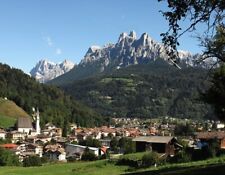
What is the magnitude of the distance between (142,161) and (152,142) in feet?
80.0

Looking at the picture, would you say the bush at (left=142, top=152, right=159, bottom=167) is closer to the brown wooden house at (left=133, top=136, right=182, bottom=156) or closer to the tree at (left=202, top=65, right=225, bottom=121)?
the tree at (left=202, top=65, right=225, bottom=121)

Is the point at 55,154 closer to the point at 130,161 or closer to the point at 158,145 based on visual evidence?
the point at 158,145

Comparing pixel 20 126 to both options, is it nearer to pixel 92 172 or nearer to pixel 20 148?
pixel 20 148

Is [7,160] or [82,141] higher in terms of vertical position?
[82,141]

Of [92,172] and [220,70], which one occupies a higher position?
[220,70]

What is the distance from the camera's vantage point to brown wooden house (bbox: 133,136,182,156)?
79.4 metres

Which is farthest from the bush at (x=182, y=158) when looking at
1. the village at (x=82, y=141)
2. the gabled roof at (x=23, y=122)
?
the gabled roof at (x=23, y=122)

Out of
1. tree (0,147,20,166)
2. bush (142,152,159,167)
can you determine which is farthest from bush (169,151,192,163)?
tree (0,147,20,166)

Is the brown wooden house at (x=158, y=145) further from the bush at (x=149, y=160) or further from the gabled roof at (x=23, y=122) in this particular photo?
the gabled roof at (x=23, y=122)

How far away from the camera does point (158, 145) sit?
80438 mm

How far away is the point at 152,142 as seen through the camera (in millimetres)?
81500

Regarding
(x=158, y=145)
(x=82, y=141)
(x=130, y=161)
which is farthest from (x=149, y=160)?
(x=82, y=141)

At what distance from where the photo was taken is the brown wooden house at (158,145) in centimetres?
7938

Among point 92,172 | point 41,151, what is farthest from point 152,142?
point 41,151
